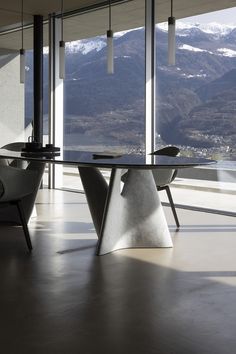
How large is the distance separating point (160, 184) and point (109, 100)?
9.57 ft

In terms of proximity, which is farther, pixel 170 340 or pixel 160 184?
pixel 160 184

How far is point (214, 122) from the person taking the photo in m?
6.54

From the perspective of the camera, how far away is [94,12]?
7.47 metres

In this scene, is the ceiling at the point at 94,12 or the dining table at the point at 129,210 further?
the ceiling at the point at 94,12

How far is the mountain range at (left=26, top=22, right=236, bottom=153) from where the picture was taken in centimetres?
645

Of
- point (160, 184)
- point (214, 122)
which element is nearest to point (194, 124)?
point (214, 122)

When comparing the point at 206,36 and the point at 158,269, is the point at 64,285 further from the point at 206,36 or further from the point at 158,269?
the point at 206,36

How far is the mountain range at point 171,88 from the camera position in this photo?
645 centimetres

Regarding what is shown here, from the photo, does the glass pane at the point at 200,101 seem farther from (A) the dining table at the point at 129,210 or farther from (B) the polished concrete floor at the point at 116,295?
(A) the dining table at the point at 129,210

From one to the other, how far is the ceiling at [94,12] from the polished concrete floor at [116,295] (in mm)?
2962

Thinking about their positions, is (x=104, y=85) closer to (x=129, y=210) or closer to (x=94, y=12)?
(x=94, y=12)

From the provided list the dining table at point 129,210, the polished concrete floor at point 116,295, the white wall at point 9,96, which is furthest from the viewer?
the white wall at point 9,96

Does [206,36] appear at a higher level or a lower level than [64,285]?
higher

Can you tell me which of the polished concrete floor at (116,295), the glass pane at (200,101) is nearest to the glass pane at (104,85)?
the glass pane at (200,101)
